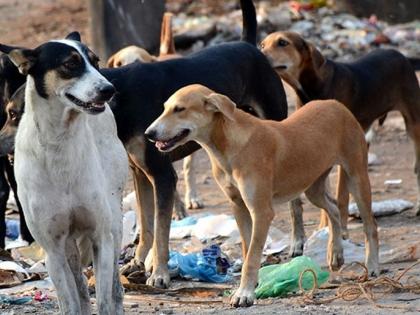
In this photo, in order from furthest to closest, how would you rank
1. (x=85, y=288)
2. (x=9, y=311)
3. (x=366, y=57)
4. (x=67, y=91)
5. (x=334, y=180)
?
(x=334, y=180) < (x=366, y=57) < (x=9, y=311) < (x=85, y=288) < (x=67, y=91)

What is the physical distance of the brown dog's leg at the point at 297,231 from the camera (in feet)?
27.7

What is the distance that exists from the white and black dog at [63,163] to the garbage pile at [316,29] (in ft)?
29.8

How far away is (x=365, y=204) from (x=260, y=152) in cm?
101

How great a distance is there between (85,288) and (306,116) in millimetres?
2045

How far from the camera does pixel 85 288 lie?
632 cm

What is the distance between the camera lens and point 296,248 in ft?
27.7

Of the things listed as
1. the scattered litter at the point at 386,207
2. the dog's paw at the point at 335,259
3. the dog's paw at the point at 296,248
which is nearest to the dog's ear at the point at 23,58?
the dog's paw at the point at 335,259

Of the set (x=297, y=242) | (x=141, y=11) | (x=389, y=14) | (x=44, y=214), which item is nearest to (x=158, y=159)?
(x=297, y=242)

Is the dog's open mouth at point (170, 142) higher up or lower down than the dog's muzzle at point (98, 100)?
lower down

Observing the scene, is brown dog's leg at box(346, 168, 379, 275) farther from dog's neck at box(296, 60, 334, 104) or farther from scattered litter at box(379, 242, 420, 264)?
dog's neck at box(296, 60, 334, 104)

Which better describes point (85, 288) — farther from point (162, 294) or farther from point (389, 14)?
point (389, 14)

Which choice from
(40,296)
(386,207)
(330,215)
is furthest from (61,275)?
(386,207)

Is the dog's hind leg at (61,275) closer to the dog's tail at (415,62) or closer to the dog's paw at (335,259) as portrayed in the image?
the dog's paw at (335,259)

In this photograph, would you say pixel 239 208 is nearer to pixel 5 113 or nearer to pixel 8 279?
pixel 8 279
